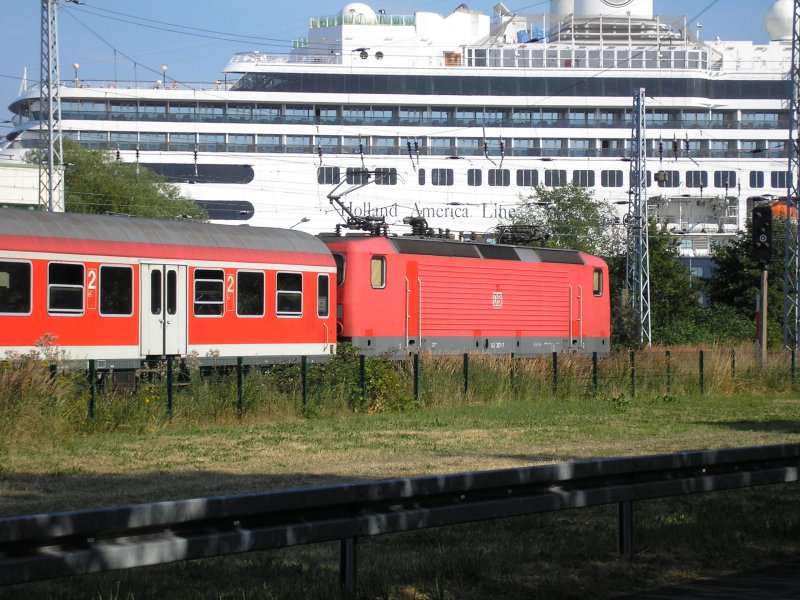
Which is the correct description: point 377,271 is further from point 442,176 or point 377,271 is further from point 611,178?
point 611,178

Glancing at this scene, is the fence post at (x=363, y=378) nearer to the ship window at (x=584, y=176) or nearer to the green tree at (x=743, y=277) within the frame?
the green tree at (x=743, y=277)

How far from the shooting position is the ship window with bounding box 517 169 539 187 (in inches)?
2783

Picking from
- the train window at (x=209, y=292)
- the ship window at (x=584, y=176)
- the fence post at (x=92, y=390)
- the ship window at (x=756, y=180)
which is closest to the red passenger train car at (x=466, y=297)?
the train window at (x=209, y=292)

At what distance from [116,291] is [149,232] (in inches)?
57.9

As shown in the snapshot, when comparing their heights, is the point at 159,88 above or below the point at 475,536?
above

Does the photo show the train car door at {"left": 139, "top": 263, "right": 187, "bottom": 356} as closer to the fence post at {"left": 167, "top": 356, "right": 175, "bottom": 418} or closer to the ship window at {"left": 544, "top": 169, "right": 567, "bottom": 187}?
the fence post at {"left": 167, "top": 356, "right": 175, "bottom": 418}

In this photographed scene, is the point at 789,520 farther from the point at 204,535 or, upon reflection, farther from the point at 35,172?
the point at 35,172

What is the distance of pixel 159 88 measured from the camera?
68562mm

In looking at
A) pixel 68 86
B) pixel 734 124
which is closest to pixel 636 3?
pixel 734 124

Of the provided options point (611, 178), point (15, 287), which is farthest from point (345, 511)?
point (611, 178)

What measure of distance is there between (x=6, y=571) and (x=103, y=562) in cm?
49

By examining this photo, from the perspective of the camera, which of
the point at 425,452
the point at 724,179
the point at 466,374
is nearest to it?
the point at 425,452

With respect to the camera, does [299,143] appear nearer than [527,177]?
A: Yes

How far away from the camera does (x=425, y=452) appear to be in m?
14.9
